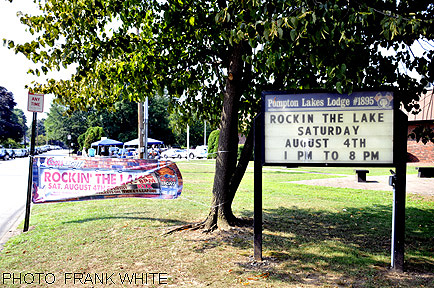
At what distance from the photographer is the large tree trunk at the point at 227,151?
22.7 ft

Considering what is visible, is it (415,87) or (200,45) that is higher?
(200,45)

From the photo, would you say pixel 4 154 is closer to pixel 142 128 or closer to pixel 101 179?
pixel 142 128

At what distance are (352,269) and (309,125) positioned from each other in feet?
7.16

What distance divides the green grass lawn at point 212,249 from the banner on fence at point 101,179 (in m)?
0.71

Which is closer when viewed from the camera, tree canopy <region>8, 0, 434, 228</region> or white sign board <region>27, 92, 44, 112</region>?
tree canopy <region>8, 0, 434, 228</region>

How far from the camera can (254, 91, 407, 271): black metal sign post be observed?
4.97 m

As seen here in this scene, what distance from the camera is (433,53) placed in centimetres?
647

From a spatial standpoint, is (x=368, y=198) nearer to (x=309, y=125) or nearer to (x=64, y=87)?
(x=309, y=125)

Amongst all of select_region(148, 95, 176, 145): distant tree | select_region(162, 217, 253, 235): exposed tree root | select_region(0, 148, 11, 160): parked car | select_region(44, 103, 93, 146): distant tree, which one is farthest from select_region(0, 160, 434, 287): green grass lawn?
select_region(44, 103, 93, 146): distant tree

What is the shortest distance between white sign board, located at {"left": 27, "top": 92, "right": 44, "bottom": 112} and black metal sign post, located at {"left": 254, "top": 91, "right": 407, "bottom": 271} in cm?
509

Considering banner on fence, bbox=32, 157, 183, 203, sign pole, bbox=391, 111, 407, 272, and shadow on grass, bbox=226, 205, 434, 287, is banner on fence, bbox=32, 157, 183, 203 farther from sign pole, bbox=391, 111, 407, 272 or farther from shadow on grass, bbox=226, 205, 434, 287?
sign pole, bbox=391, 111, 407, 272

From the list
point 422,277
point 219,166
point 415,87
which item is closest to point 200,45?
point 219,166

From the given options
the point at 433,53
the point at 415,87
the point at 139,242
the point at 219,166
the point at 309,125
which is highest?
the point at 433,53

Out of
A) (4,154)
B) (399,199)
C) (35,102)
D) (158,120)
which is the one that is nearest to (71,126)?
(158,120)
